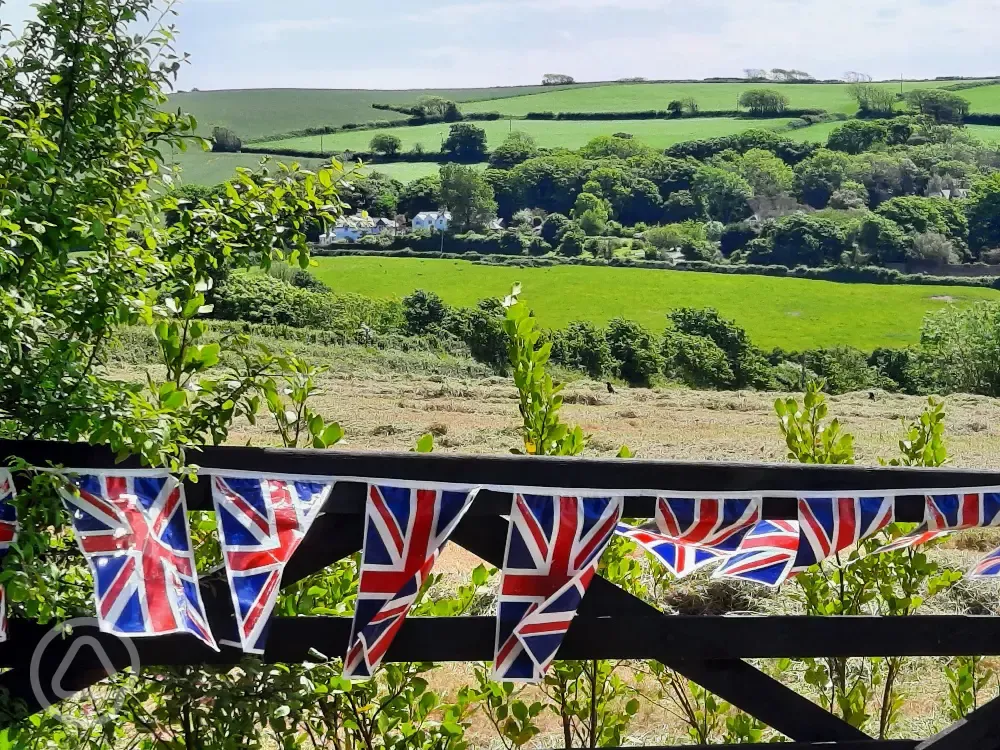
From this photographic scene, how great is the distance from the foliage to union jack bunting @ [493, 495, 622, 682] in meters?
0.64

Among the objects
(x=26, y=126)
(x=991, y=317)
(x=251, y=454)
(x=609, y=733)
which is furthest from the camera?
(x=991, y=317)

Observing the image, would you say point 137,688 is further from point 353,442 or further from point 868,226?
point 868,226

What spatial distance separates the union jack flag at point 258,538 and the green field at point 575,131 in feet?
305

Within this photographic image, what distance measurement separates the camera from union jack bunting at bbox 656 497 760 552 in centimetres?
255

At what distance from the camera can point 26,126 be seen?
225 cm

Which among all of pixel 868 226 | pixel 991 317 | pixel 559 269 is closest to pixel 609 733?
pixel 991 317

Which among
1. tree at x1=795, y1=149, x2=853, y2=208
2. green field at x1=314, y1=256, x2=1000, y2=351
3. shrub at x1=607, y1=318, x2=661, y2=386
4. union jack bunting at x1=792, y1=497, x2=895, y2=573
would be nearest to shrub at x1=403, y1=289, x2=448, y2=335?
green field at x1=314, y1=256, x2=1000, y2=351

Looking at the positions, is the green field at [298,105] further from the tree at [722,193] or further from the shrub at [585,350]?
the shrub at [585,350]

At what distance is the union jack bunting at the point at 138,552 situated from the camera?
2.29 metres

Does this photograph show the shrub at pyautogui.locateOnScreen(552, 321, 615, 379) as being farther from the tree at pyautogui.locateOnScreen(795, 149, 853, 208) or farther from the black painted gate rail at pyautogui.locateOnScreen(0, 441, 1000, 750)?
the black painted gate rail at pyautogui.locateOnScreen(0, 441, 1000, 750)

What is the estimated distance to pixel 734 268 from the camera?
85250 millimetres

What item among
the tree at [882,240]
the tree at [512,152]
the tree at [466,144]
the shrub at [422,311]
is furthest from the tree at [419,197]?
the tree at [882,240]

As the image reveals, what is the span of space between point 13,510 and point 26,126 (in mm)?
847

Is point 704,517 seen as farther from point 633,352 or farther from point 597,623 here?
point 633,352
